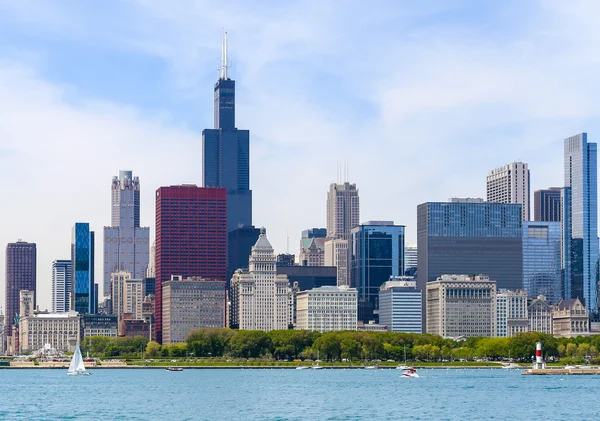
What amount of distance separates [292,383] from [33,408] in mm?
59104

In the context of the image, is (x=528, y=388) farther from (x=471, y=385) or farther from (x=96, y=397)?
(x=96, y=397)

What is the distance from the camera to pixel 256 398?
159500 mm

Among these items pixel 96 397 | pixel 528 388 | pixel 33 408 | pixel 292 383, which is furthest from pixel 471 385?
pixel 33 408

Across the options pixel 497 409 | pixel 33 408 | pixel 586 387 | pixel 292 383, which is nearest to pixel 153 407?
pixel 33 408

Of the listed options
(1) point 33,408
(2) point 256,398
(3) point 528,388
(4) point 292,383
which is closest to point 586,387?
(3) point 528,388

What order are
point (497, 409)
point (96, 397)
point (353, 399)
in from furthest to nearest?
point (96, 397)
point (353, 399)
point (497, 409)

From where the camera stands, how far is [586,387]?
623 ft

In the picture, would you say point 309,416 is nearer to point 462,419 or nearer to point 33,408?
point 462,419

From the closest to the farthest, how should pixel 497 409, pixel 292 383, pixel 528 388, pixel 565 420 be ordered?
pixel 565 420, pixel 497 409, pixel 528 388, pixel 292 383

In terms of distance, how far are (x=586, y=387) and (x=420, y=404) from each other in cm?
4694

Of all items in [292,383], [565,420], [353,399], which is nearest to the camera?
[565,420]

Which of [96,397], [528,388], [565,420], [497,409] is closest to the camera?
[565,420]

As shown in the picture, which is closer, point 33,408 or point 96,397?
point 33,408

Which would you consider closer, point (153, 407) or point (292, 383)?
point (153, 407)
